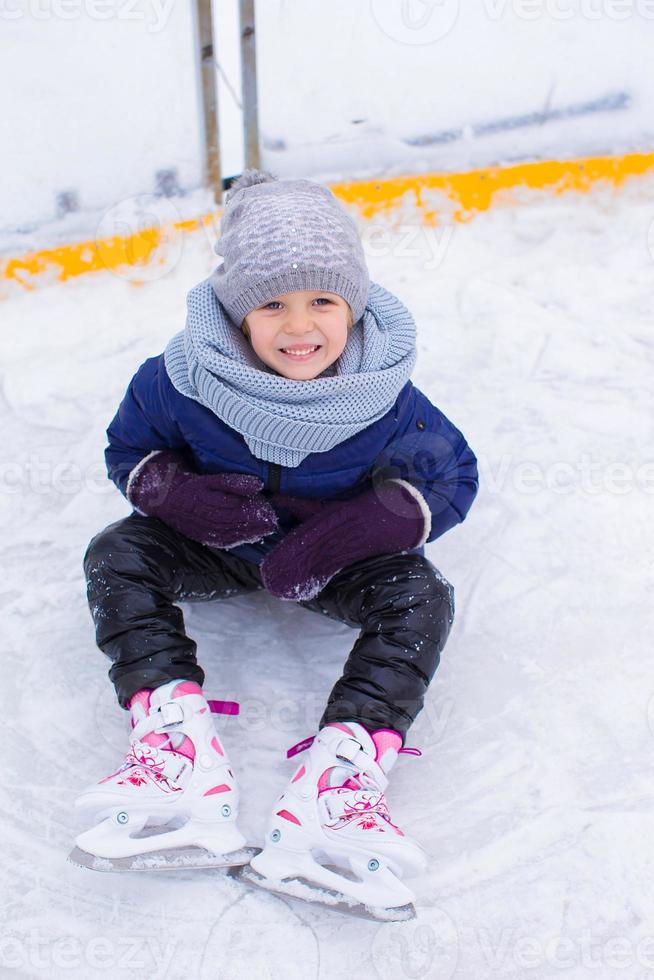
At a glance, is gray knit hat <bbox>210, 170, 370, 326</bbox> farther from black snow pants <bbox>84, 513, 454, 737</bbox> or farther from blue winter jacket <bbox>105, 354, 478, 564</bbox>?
black snow pants <bbox>84, 513, 454, 737</bbox>

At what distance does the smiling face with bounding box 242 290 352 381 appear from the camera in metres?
1.12

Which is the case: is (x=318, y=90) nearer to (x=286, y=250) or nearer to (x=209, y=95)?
(x=209, y=95)

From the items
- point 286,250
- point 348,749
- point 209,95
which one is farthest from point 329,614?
point 209,95

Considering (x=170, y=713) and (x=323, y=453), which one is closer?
(x=170, y=713)

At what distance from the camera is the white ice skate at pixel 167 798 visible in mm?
958

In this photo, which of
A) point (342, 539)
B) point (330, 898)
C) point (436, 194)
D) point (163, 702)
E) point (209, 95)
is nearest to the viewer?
point (330, 898)

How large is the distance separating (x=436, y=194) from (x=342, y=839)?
1.71 metres

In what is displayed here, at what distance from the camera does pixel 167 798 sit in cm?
100

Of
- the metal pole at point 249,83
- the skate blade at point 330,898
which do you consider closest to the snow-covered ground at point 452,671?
the skate blade at point 330,898

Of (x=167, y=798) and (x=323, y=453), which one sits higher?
(x=323, y=453)

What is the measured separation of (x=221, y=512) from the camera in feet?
3.90

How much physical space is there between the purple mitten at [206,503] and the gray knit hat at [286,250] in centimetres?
20

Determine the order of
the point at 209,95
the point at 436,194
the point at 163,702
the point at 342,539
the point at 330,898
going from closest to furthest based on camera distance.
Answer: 1. the point at 330,898
2. the point at 163,702
3. the point at 342,539
4. the point at 209,95
5. the point at 436,194

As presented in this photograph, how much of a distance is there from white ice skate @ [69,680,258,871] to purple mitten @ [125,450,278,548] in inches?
7.9
